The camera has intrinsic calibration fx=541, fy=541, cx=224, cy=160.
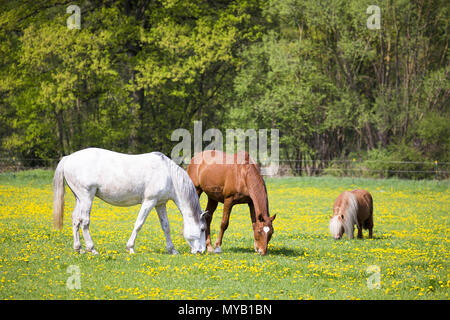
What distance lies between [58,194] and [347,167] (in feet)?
86.2

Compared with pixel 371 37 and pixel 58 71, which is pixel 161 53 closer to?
pixel 58 71

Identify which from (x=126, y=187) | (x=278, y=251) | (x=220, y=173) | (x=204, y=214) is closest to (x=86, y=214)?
(x=126, y=187)

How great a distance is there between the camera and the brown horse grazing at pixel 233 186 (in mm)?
10719

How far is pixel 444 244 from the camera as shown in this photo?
13.4 m

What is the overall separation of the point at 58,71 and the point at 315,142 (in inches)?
693

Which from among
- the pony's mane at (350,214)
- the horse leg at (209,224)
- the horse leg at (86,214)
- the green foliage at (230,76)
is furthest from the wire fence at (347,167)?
the horse leg at (86,214)

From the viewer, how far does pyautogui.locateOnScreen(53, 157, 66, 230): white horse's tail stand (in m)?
10.9

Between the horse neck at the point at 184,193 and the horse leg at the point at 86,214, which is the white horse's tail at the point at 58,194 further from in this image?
the horse neck at the point at 184,193

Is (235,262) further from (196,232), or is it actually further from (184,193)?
(184,193)

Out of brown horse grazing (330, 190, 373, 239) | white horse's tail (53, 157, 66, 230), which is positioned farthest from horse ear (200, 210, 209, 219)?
brown horse grazing (330, 190, 373, 239)

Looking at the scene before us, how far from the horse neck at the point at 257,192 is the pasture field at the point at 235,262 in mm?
947

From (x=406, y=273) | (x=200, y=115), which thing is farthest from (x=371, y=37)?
(x=406, y=273)

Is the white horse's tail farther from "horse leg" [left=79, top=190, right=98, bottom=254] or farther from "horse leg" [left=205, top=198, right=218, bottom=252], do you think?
"horse leg" [left=205, top=198, right=218, bottom=252]

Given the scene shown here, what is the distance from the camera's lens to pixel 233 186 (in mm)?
11289
